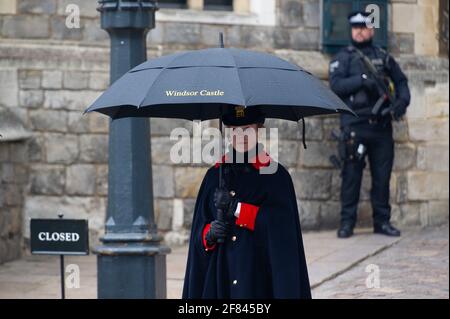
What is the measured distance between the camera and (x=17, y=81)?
12398 millimetres

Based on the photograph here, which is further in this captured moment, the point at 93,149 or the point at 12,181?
the point at 93,149

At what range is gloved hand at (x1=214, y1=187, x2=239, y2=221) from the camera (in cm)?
631

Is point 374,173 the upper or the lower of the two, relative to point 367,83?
lower

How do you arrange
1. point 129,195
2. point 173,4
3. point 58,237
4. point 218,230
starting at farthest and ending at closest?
point 173,4, point 58,237, point 129,195, point 218,230

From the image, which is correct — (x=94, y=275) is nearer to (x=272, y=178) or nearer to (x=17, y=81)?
(x=17, y=81)

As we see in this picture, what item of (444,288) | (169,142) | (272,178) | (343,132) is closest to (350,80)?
(343,132)

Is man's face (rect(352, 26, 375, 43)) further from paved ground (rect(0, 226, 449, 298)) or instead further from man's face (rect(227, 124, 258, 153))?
man's face (rect(227, 124, 258, 153))

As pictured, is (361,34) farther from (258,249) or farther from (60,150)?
(258,249)

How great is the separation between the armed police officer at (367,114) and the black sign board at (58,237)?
13.9 feet

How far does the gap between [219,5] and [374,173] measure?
8.03ft

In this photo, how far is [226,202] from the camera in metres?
6.31

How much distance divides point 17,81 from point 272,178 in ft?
21.3

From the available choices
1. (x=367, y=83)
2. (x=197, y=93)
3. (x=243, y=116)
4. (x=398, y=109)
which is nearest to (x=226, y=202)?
(x=243, y=116)

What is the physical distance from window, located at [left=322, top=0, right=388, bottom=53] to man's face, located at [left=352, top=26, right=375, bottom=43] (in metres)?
0.70
